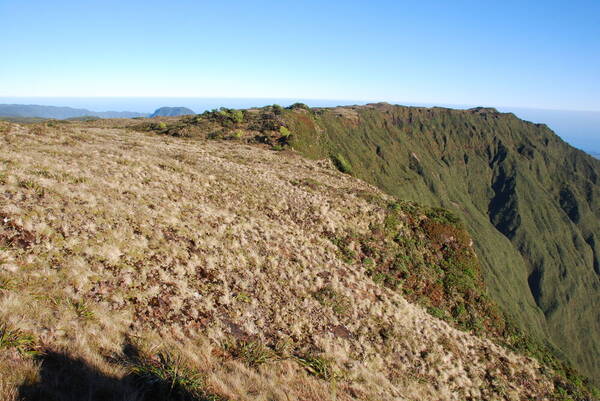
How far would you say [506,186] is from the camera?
449ft

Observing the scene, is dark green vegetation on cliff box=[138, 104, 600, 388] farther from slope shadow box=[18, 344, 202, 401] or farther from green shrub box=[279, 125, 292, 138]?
slope shadow box=[18, 344, 202, 401]

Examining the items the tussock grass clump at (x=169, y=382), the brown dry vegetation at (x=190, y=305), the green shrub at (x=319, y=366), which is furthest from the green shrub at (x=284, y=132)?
the tussock grass clump at (x=169, y=382)

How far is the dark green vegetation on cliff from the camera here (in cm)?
6369

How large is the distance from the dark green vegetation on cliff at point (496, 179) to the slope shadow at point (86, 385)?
44.8 meters

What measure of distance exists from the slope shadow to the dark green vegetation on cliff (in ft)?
147

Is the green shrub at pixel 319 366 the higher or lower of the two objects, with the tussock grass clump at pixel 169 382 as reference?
lower

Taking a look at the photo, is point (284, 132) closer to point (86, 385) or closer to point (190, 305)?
point (190, 305)

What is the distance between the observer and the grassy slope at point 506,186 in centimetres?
8156

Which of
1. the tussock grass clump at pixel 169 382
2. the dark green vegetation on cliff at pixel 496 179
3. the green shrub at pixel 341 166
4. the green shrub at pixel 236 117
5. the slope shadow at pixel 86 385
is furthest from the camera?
the dark green vegetation on cliff at pixel 496 179

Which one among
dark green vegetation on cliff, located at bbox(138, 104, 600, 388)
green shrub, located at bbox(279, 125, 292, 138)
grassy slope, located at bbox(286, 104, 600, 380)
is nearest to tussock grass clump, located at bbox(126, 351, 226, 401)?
dark green vegetation on cliff, located at bbox(138, 104, 600, 388)

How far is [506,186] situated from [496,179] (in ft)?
22.3

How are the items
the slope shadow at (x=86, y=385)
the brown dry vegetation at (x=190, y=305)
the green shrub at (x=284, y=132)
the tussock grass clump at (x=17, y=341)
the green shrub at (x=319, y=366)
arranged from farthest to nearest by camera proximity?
the green shrub at (x=284, y=132), the green shrub at (x=319, y=366), the brown dry vegetation at (x=190, y=305), the tussock grass clump at (x=17, y=341), the slope shadow at (x=86, y=385)

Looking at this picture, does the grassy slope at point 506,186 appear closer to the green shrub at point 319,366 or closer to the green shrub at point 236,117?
the green shrub at point 236,117

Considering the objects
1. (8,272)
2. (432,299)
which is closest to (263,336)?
(8,272)
